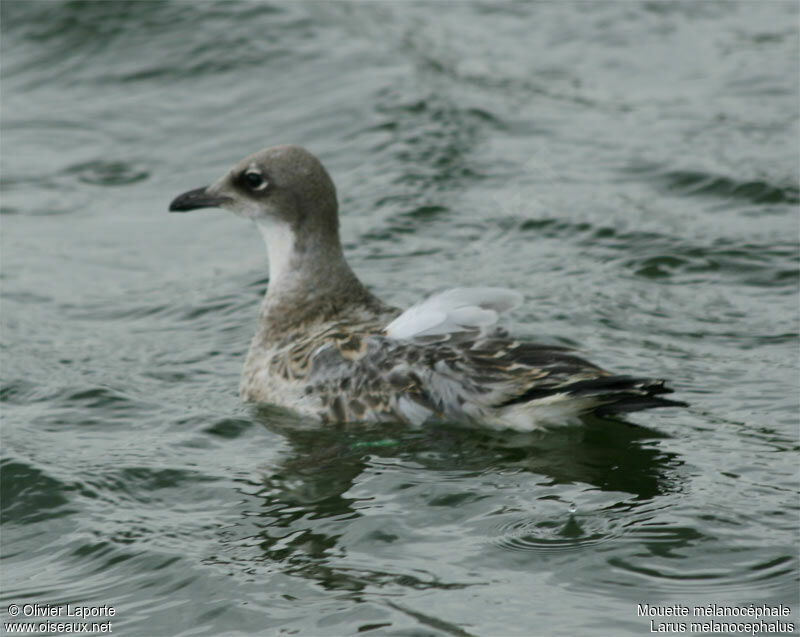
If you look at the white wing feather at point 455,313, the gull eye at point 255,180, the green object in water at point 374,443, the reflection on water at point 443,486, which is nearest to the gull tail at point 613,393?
the reflection on water at point 443,486

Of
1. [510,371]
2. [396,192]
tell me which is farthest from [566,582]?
[396,192]

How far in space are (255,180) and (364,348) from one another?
1.60m

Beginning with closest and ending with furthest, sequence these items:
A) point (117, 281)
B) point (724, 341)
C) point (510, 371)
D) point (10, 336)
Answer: point (510, 371) → point (724, 341) → point (10, 336) → point (117, 281)

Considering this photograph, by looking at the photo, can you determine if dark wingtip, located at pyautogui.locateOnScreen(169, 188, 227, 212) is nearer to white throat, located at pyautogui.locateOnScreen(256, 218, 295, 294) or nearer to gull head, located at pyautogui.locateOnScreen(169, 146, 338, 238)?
gull head, located at pyautogui.locateOnScreen(169, 146, 338, 238)

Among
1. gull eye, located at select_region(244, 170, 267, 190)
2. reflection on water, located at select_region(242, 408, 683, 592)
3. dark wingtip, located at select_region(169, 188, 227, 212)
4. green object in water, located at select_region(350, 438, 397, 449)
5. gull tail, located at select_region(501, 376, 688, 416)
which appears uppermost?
gull eye, located at select_region(244, 170, 267, 190)

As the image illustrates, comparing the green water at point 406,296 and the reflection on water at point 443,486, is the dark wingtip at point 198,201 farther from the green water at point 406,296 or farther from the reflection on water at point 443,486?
the reflection on water at point 443,486

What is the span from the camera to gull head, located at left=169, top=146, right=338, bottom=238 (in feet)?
29.6

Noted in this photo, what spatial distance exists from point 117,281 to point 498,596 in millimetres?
5955

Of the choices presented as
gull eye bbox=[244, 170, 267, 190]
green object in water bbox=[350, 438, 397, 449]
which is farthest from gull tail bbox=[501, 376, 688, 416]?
gull eye bbox=[244, 170, 267, 190]

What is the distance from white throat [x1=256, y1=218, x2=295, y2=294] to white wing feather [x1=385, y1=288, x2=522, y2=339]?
1.26 metres

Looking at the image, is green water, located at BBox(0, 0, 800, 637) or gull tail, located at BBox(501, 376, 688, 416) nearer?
green water, located at BBox(0, 0, 800, 637)

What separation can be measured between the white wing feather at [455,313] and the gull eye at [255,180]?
153 centimetres

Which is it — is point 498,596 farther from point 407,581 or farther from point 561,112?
point 561,112

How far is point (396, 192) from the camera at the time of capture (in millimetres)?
12570
